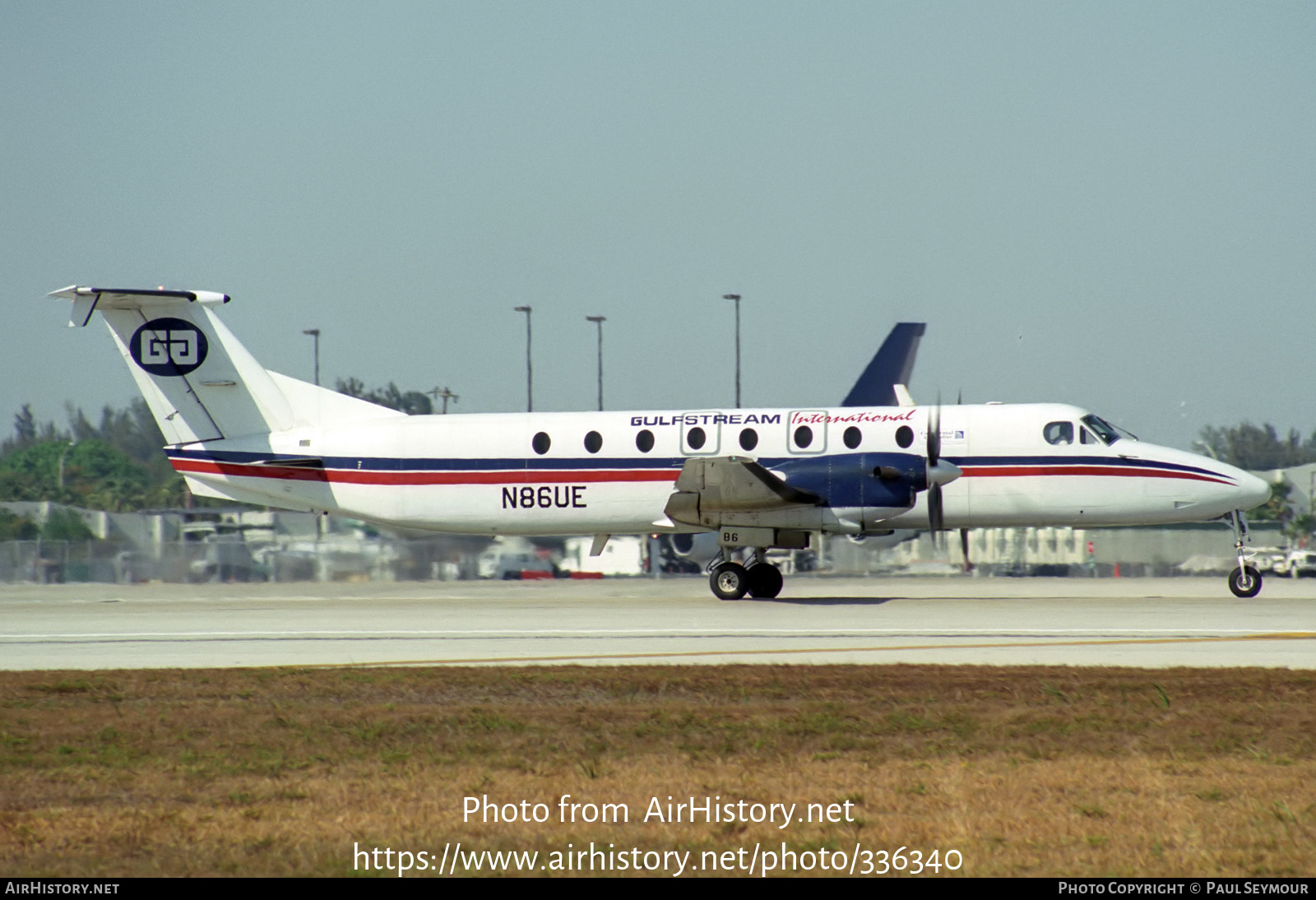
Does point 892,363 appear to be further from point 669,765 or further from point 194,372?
point 669,765

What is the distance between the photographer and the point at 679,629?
17.7m

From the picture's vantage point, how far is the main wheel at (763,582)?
23.5 metres

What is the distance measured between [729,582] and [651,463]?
281 centimetres

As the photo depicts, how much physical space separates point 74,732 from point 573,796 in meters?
4.84

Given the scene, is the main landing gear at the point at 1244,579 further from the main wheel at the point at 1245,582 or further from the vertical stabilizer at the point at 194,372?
the vertical stabilizer at the point at 194,372

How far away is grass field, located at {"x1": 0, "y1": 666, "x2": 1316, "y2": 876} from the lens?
21.5ft

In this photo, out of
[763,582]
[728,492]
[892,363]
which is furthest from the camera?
[892,363]

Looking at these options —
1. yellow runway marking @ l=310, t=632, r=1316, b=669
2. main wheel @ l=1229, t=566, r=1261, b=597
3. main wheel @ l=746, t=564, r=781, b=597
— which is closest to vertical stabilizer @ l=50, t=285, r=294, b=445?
main wheel @ l=746, t=564, r=781, b=597

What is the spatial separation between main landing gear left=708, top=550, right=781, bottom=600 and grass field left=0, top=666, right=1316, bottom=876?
9852 millimetres

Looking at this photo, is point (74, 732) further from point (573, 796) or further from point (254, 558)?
point (254, 558)

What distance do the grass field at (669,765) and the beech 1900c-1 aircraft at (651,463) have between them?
31.6 ft

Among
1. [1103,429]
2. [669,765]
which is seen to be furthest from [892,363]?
[669,765]

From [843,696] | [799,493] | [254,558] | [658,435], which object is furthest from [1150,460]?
[254,558]
